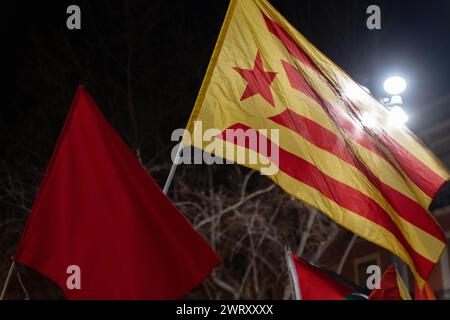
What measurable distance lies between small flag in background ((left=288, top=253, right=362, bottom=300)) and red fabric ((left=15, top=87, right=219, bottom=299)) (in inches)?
148

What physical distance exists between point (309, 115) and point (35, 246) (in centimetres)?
250

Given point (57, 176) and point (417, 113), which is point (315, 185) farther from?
point (417, 113)

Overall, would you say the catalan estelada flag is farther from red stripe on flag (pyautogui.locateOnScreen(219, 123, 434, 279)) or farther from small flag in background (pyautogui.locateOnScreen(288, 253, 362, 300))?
small flag in background (pyautogui.locateOnScreen(288, 253, 362, 300))

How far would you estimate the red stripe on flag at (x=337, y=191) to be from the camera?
21.6 feet

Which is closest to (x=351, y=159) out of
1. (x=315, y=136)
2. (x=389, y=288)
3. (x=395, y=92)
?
(x=315, y=136)

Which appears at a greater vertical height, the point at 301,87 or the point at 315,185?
the point at 301,87

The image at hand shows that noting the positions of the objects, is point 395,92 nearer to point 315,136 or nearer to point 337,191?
point 315,136

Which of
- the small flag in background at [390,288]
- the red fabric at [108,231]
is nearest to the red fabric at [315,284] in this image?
the small flag in background at [390,288]

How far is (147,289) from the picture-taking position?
539 centimetres

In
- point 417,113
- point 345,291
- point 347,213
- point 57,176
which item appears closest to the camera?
point 57,176

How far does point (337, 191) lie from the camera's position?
6.66m

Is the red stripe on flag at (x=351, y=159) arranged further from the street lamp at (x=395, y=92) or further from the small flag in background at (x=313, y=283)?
the street lamp at (x=395, y=92)

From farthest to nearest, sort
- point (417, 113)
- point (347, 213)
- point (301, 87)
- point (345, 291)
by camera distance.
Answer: point (417, 113)
point (345, 291)
point (301, 87)
point (347, 213)
